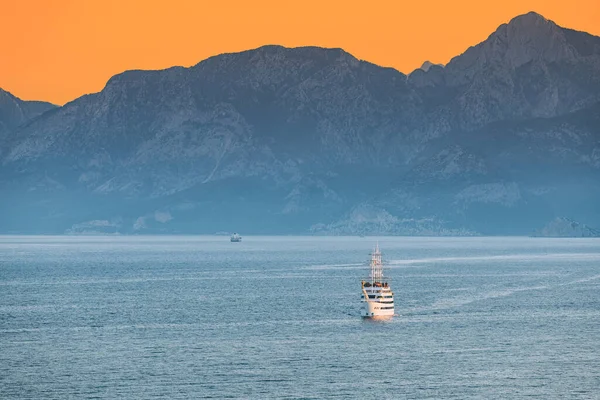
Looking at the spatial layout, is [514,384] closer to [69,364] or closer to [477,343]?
[477,343]

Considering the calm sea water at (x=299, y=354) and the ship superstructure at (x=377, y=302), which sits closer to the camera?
the calm sea water at (x=299, y=354)

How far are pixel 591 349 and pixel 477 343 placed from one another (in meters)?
13.1

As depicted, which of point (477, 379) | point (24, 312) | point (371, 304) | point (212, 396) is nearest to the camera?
point (212, 396)

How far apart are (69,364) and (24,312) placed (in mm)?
61241

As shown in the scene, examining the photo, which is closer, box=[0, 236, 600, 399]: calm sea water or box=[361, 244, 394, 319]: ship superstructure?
box=[0, 236, 600, 399]: calm sea water

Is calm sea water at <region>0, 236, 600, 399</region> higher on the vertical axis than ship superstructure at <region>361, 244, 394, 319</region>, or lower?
lower

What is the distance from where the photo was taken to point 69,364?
132 metres

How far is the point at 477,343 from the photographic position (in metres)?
149

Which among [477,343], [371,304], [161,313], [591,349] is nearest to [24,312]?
[161,313]

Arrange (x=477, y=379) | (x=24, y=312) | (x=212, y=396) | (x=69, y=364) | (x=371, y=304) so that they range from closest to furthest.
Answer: (x=212, y=396)
(x=477, y=379)
(x=69, y=364)
(x=371, y=304)
(x=24, y=312)

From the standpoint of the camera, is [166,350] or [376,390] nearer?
[376,390]

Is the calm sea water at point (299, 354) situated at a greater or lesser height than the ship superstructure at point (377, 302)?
lesser

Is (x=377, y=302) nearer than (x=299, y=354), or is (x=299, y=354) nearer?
(x=299, y=354)

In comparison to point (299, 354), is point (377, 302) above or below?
above
